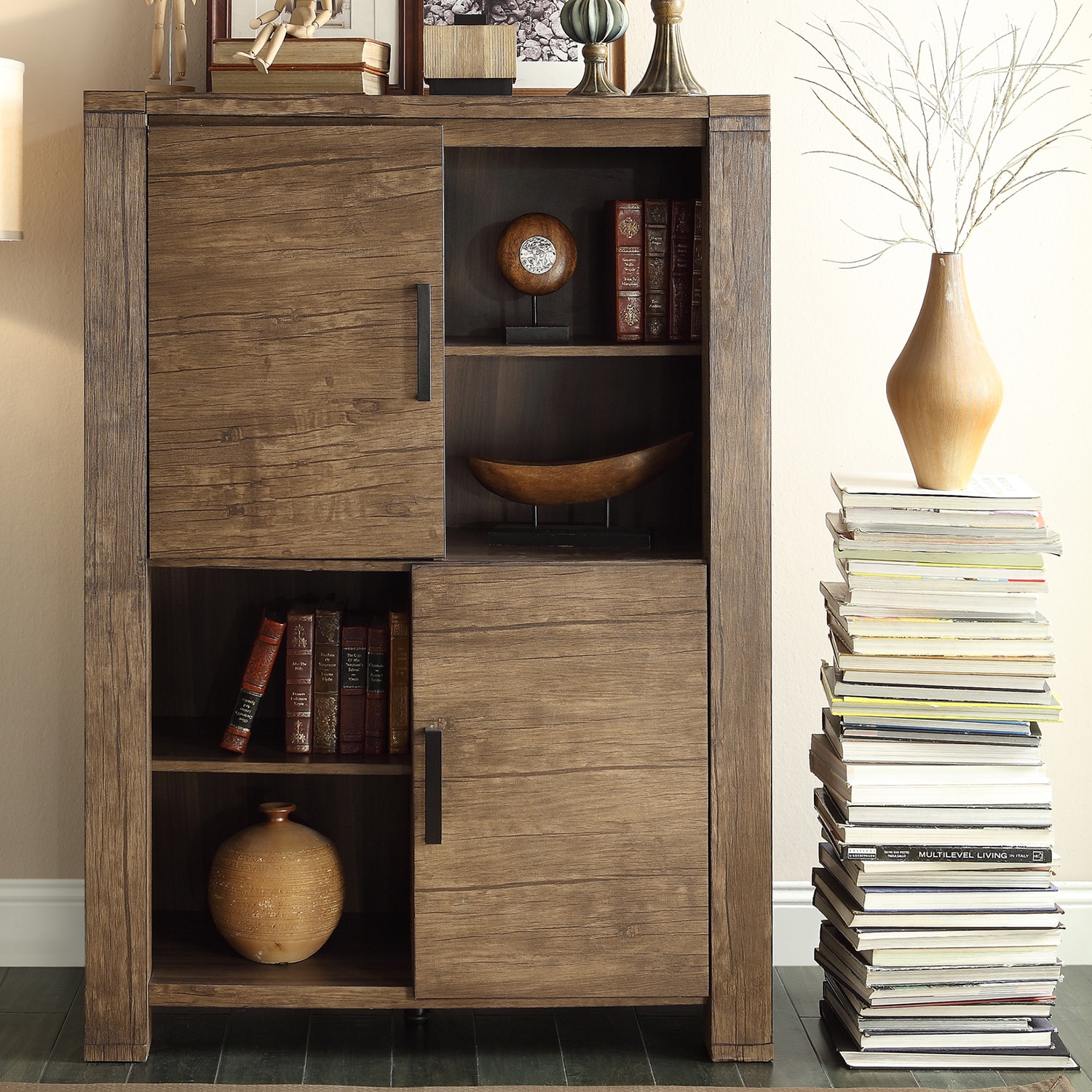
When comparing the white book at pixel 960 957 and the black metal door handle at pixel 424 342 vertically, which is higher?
the black metal door handle at pixel 424 342

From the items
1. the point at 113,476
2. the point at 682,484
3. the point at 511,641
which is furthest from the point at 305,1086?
the point at 682,484

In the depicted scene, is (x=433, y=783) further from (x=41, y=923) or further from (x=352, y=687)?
(x=41, y=923)

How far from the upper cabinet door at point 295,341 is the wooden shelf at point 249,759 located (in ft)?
1.24

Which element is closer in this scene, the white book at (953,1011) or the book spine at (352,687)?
the white book at (953,1011)

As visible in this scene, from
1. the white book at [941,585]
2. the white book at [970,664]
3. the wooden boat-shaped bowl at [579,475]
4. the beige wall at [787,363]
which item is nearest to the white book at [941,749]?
the white book at [970,664]

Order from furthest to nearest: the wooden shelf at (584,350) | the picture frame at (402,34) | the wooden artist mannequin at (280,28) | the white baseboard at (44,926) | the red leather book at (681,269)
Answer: the white baseboard at (44,926) → the picture frame at (402,34) → the red leather book at (681,269) → the wooden shelf at (584,350) → the wooden artist mannequin at (280,28)

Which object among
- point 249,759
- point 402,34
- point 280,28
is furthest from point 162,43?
point 249,759

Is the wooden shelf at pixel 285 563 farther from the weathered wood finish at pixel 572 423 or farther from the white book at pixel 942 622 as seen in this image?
the white book at pixel 942 622

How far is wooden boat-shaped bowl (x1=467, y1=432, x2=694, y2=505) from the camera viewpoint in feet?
7.24

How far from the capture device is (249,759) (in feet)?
7.00

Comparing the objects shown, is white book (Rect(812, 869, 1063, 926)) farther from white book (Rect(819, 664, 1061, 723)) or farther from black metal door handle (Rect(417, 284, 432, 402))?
black metal door handle (Rect(417, 284, 432, 402))

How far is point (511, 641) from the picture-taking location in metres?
2.02

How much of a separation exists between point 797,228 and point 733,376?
59 centimetres

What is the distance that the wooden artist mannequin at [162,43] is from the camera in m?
2.10
